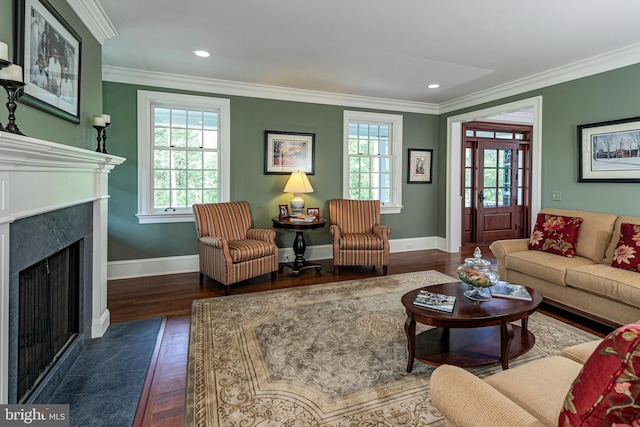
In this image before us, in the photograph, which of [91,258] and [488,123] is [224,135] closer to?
[91,258]

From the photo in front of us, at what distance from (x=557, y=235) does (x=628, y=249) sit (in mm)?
648

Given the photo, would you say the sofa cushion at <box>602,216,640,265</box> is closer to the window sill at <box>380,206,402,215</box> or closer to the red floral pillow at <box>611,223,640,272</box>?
the red floral pillow at <box>611,223,640,272</box>

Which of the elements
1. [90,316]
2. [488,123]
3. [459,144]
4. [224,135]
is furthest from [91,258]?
[488,123]

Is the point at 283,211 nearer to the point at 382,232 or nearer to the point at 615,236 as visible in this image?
the point at 382,232

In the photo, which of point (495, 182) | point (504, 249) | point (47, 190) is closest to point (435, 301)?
point (504, 249)

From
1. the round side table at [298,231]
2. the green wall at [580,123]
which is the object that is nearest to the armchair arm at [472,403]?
the round side table at [298,231]

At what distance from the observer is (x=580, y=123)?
3785mm

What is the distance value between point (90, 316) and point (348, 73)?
3610mm

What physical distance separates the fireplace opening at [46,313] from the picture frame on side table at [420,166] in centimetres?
485

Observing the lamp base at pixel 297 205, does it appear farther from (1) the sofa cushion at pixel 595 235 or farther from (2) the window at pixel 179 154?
(1) the sofa cushion at pixel 595 235

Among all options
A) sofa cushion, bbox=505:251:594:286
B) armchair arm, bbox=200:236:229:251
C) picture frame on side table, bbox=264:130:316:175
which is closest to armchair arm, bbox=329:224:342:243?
picture frame on side table, bbox=264:130:316:175

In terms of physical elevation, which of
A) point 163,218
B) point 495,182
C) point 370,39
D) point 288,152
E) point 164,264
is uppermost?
point 370,39

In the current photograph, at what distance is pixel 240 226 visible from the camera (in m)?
4.33

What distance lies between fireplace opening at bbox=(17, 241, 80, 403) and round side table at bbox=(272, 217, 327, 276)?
92.0 inches
